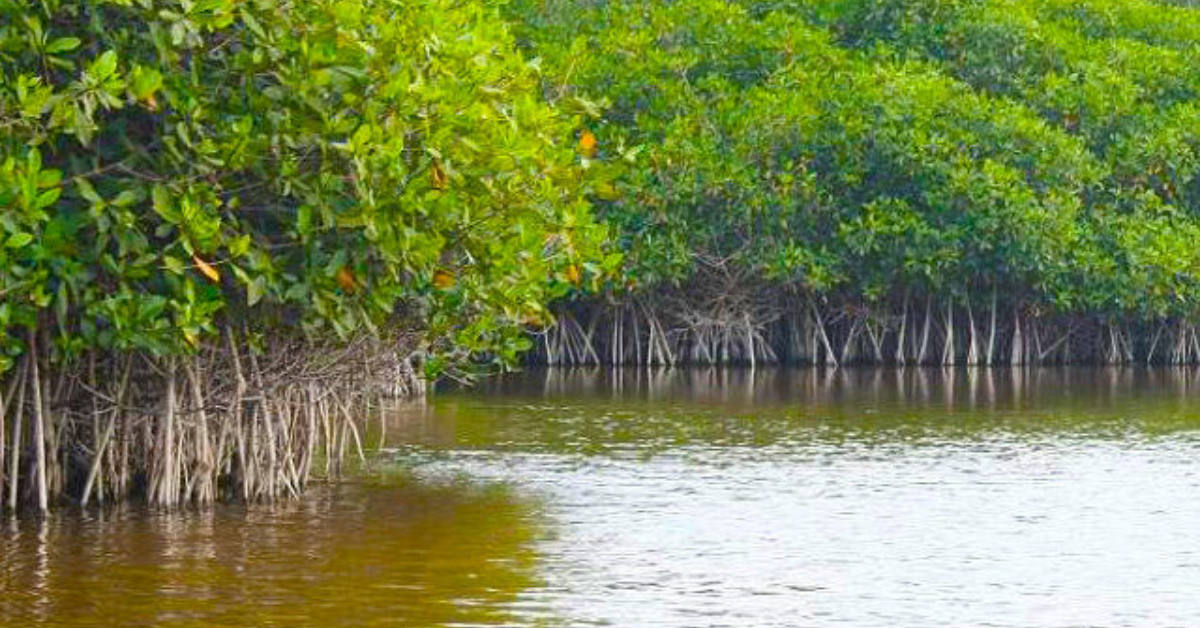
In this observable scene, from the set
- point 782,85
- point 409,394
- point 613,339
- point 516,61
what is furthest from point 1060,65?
point 516,61

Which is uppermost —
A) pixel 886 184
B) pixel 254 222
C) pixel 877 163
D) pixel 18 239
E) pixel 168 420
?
pixel 877 163

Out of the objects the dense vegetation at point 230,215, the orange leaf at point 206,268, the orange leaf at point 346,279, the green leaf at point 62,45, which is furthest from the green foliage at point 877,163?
the green leaf at point 62,45

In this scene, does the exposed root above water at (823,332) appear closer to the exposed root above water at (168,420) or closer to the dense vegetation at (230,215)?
the exposed root above water at (168,420)

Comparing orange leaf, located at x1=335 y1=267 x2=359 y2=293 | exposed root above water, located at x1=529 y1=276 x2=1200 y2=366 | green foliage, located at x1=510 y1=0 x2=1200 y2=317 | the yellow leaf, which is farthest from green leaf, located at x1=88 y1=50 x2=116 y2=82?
exposed root above water, located at x1=529 y1=276 x2=1200 y2=366

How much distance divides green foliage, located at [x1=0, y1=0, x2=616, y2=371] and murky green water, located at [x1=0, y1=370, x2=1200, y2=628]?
1624mm

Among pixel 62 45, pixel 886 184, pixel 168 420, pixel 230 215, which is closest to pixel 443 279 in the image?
pixel 230 215

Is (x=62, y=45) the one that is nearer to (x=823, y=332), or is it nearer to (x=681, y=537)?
(x=681, y=537)

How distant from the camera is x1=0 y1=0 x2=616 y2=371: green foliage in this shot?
17.5 m

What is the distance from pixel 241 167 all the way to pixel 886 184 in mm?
24837

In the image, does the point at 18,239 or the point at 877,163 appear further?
the point at 877,163

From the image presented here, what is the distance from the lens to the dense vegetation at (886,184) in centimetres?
4119

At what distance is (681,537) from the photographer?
1898cm

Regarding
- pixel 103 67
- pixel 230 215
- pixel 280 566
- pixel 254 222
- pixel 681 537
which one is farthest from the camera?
pixel 254 222

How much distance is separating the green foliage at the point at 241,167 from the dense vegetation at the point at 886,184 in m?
20.4
